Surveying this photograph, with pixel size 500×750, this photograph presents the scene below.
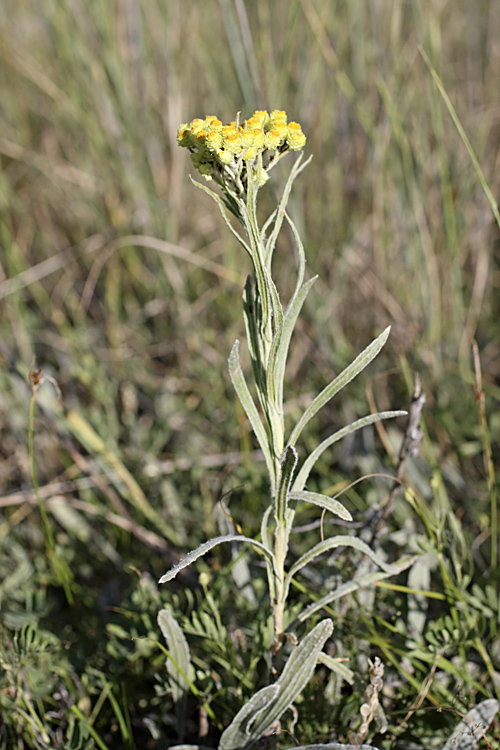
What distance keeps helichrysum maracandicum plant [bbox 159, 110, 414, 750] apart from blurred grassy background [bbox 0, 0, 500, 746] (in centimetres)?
44

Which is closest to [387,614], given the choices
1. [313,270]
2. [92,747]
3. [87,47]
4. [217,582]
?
[217,582]

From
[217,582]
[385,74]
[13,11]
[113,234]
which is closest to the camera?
[217,582]

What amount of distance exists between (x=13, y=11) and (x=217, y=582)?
2.67 m

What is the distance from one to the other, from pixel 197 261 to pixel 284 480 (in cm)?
120

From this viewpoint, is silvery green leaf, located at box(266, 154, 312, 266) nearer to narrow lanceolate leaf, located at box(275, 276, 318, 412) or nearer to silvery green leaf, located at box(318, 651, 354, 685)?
narrow lanceolate leaf, located at box(275, 276, 318, 412)

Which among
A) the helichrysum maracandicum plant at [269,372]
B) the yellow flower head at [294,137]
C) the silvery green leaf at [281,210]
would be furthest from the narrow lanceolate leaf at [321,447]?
the yellow flower head at [294,137]

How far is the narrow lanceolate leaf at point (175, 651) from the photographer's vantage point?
2.76ft

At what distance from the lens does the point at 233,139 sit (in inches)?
24.0

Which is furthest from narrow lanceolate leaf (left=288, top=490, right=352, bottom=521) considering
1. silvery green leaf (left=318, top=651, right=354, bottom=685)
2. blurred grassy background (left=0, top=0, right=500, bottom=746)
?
blurred grassy background (left=0, top=0, right=500, bottom=746)

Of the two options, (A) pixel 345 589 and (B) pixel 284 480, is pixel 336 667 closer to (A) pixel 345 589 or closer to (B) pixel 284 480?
(A) pixel 345 589

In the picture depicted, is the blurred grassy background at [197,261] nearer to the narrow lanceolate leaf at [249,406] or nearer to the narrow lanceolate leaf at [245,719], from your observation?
the narrow lanceolate leaf at [245,719]

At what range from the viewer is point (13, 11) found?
255 cm

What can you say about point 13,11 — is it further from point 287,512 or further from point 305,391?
point 287,512

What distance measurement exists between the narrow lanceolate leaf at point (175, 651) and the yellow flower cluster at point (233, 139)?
0.60 metres
